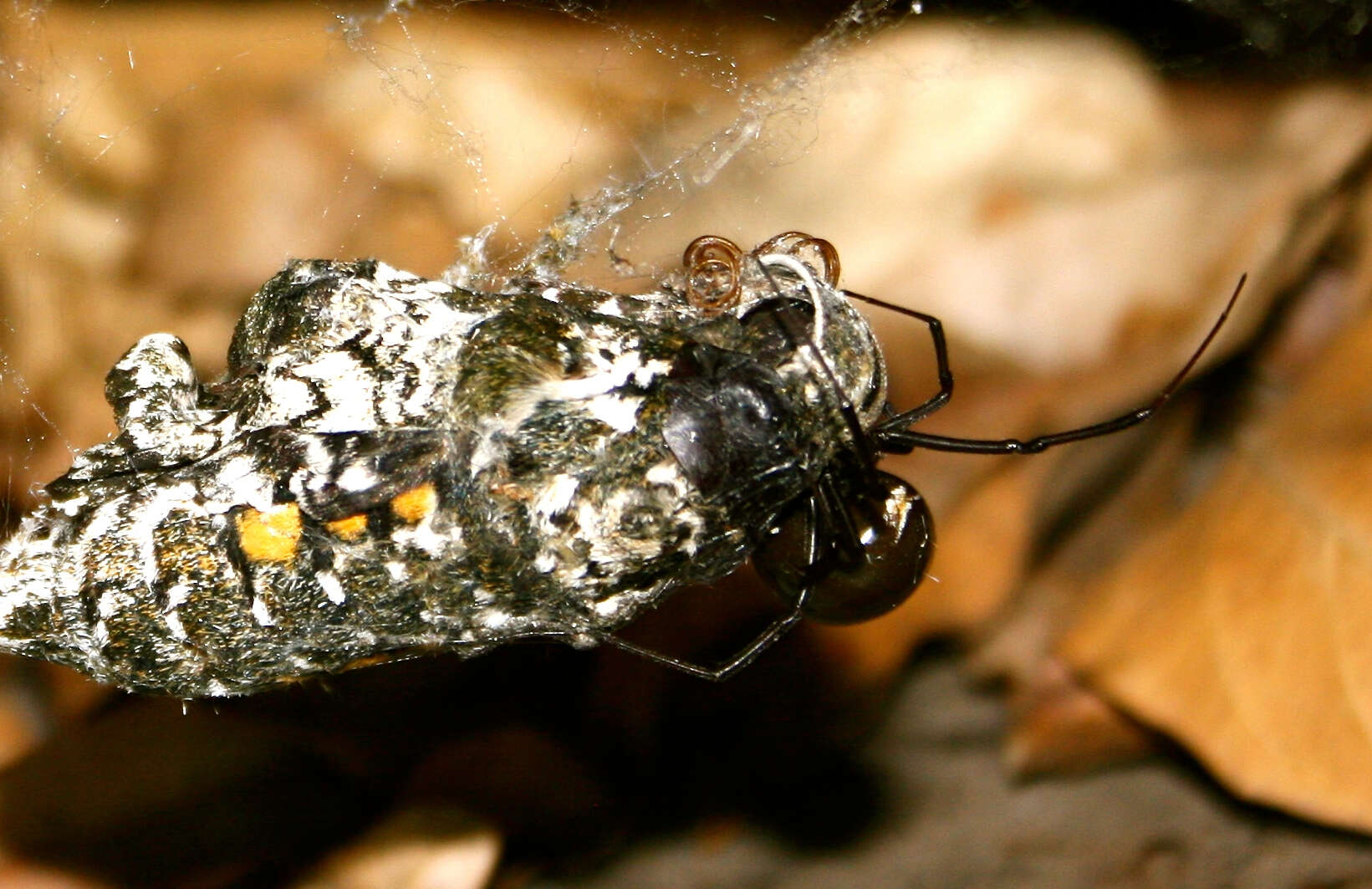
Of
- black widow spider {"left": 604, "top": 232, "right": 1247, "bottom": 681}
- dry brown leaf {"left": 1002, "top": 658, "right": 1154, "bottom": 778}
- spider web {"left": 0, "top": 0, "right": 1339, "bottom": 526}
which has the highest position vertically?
spider web {"left": 0, "top": 0, "right": 1339, "bottom": 526}

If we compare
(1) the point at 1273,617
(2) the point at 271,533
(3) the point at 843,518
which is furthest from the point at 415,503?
(1) the point at 1273,617

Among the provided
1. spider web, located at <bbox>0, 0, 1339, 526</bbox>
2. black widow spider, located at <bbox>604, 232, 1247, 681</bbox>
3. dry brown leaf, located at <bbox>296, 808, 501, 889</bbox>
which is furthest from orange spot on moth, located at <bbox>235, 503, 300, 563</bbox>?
dry brown leaf, located at <bbox>296, 808, 501, 889</bbox>

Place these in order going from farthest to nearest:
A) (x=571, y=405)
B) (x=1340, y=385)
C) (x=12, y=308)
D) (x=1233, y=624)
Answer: (x=1340, y=385) < (x=1233, y=624) < (x=12, y=308) < (x=571, y=405)

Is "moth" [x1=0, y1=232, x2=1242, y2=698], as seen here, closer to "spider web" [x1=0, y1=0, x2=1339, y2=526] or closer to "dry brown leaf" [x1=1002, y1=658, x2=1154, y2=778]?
"spider web" [x1=0, y1=0, x2=1339, y2=526]

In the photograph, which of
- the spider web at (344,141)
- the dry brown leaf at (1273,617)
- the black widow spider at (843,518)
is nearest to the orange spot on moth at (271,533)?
the black widow spider at (843,518)

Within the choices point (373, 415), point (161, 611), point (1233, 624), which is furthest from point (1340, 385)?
point (161, 611)

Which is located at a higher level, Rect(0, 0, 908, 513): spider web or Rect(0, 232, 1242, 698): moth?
Rect(0, 0, 908, 513): spider web

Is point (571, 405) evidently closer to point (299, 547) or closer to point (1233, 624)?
point (299, 547)
